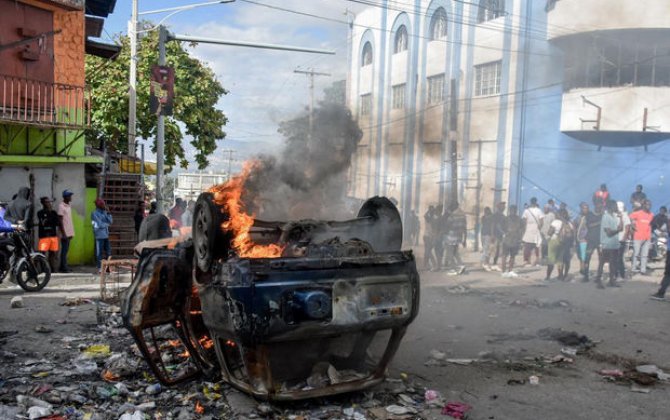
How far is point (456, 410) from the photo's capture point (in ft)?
14.1

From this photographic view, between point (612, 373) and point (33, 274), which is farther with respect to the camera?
point (33, 274)

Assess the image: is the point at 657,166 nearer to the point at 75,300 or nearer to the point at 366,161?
the point at 366,161

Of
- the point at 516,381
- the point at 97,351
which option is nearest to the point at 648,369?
the point at 516,381

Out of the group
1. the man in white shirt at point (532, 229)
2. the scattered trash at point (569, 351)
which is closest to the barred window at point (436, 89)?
the man in white shirt at point (532, 229)

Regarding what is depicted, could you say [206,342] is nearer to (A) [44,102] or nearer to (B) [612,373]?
(B) [612,373]

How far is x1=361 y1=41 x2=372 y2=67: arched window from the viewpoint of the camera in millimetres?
13180

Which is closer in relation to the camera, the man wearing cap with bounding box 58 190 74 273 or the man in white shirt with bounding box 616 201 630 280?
the man wearing cap with bounding box 58 190 74 273

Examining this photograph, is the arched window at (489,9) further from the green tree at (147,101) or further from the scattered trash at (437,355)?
the scattered trash at (437,355)

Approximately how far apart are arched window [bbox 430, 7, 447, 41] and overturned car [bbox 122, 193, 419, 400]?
13.0 metres

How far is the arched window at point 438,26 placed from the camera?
1689cm

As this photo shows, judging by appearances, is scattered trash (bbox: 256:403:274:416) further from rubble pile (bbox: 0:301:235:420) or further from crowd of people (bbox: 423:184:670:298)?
crowd of people (bbox: 423:184:670:298)

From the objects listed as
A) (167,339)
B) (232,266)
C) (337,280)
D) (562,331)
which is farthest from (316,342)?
(562,331)

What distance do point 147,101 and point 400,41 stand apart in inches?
402

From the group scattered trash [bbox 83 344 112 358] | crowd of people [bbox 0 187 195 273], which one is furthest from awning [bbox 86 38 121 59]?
scattered trash [bbox 83 344 112 358]
